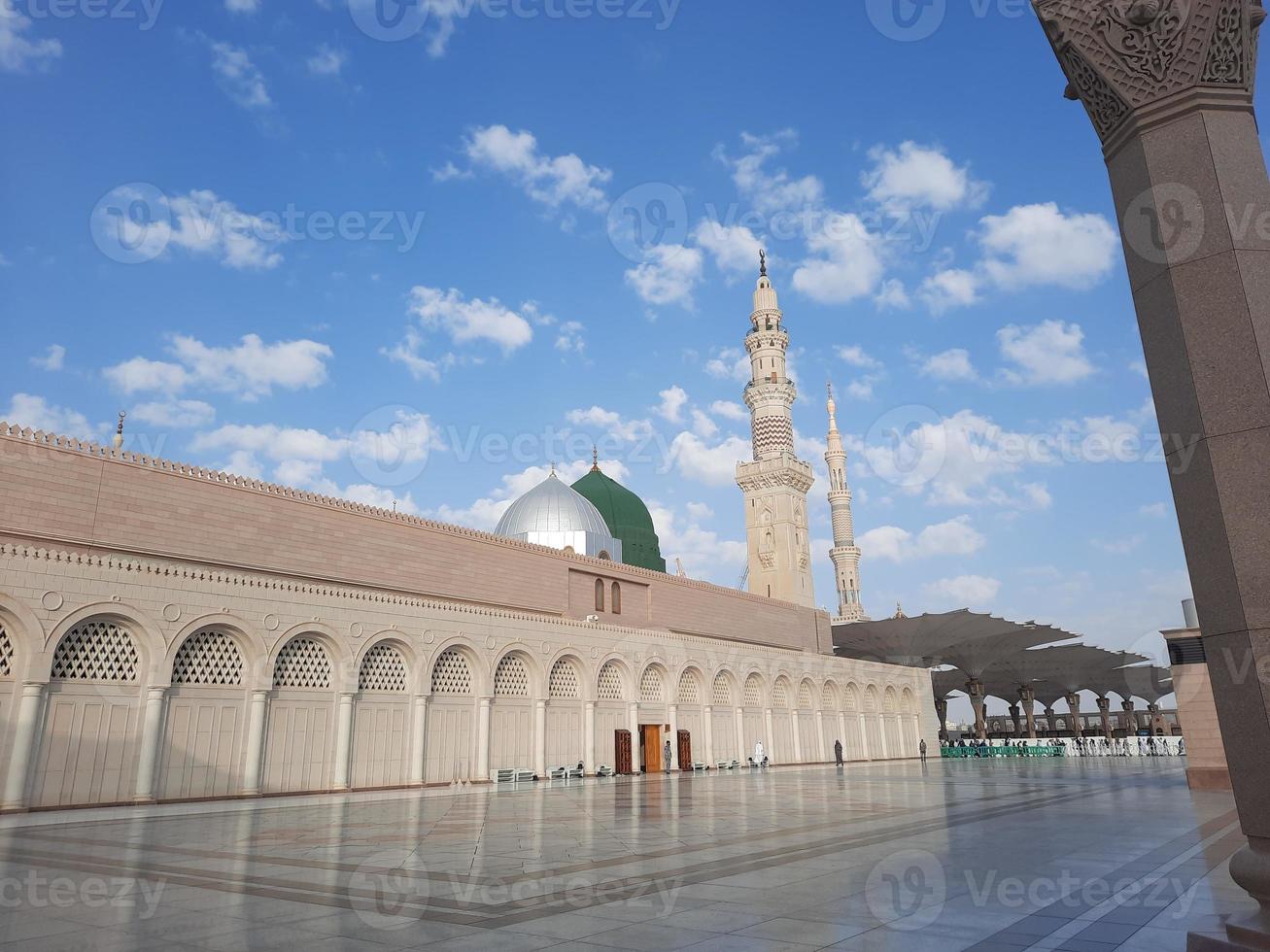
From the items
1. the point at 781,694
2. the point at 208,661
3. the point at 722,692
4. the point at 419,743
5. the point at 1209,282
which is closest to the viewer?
the point at 1209,282

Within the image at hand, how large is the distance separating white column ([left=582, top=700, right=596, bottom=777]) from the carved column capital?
22.1m

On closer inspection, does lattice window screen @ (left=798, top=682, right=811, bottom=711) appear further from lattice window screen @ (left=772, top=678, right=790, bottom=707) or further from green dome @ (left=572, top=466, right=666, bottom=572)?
green dome @ (left=572, top=466, right=666, bottom=572)

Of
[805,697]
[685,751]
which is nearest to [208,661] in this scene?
[685,751]

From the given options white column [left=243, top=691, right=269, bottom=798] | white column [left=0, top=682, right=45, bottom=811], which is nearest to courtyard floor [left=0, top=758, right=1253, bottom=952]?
white column [left=0, top=682, right=45, bottom=811]

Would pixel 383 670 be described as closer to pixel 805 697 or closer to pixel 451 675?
pixel 451 675

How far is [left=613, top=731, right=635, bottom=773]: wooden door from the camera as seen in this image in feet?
86.4

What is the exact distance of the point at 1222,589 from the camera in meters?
4.66

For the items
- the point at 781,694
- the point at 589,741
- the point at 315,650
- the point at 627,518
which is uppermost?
the point at 627,518

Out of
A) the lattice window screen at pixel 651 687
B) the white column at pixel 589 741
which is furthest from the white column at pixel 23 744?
the lattice window screen at pixel 651 687

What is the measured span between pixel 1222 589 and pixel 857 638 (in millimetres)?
44129

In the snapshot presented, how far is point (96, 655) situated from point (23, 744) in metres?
1.84

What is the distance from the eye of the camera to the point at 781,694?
112ft

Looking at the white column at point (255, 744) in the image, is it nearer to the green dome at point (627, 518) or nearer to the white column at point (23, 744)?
the white column at point (23, 744)

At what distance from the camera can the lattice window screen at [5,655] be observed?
47.3ft
